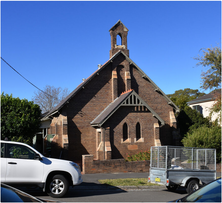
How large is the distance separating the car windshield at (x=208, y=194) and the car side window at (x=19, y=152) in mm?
6568

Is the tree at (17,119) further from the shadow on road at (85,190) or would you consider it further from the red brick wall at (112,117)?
the shadow on road at (85,190)

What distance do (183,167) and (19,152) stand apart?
7064 mm

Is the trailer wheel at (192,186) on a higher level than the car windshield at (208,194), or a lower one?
lower

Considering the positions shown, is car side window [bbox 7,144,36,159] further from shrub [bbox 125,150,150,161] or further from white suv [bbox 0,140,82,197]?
shrub [bbox 125,150,150,161]

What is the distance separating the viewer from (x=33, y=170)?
974 cm

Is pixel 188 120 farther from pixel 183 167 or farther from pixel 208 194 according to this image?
pixel 208 194

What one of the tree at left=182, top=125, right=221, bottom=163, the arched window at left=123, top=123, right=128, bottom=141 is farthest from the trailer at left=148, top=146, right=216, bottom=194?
the arched window at left=123, top=123, right=128, bottom=141

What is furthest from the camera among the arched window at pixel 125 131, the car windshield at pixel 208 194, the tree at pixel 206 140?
the arched window at pixel 125 131

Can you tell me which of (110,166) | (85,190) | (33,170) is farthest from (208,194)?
(110,166)

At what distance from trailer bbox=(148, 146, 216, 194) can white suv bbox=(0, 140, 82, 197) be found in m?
3.76

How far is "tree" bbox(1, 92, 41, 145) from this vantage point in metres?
17.6

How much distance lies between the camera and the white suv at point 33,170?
951 cm

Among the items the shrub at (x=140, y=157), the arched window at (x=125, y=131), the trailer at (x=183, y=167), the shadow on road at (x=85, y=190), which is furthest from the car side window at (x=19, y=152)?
the arched window at (x=125, y=131)

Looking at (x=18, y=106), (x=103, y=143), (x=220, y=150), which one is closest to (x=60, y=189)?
(x=18, y=106)
